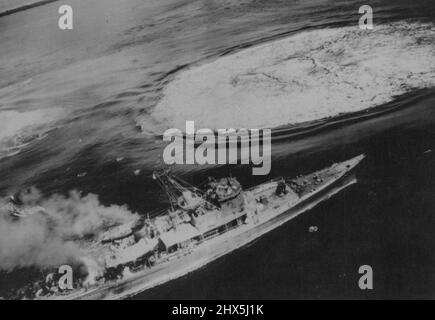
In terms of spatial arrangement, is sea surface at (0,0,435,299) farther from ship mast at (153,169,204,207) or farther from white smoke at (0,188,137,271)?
white smoke at (0,188,137,271)

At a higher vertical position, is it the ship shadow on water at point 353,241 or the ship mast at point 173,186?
the ship mast at point 173,186

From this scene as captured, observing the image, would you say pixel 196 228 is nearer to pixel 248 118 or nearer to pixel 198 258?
pixel 198 258

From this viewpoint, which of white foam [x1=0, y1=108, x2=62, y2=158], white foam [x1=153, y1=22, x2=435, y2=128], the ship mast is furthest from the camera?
white foam [x1=0, y1=108, x2=62, y2=158]

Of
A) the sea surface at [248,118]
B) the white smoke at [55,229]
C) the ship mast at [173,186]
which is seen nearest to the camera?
the sea surface at [248,118]

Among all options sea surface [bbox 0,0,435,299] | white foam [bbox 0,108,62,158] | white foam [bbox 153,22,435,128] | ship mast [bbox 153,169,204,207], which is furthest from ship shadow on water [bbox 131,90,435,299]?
white foam [bbox 0,108,62,158]

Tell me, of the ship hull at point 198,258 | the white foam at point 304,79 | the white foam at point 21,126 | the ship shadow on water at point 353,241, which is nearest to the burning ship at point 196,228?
the ship hull at point 198,258

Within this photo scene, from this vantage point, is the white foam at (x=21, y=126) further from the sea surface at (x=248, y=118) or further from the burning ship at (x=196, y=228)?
the burning ship at (x=196, y=228)
